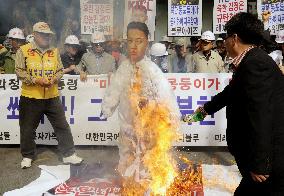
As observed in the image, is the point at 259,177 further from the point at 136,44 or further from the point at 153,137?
the point at 136,44

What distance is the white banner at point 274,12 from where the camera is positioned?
29.7 feet

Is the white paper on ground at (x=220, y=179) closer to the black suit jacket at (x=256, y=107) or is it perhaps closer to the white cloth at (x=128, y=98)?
the white cloth at (x=128, y=98)

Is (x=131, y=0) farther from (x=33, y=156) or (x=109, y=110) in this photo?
(x=33, y=156)

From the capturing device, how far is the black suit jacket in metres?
3.08

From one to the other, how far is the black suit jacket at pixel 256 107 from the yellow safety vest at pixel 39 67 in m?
3.80

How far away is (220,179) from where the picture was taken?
594cm

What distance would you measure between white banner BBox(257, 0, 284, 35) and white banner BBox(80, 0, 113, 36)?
3.84 metres

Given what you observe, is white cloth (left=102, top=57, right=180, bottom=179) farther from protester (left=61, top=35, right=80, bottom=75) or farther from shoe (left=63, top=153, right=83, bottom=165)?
protester (left=61, top=35, right=80, bottom=75)

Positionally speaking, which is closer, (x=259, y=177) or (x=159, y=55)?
(x=259, y=177)

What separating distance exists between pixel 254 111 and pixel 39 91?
13.8 feet

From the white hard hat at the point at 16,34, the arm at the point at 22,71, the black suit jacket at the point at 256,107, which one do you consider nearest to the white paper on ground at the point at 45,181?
the arm at the point at 22,71

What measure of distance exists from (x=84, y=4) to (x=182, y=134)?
9.82 ft

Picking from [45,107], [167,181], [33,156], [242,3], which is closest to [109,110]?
[167,181]

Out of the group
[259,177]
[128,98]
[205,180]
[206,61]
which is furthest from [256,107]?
[206,61]
